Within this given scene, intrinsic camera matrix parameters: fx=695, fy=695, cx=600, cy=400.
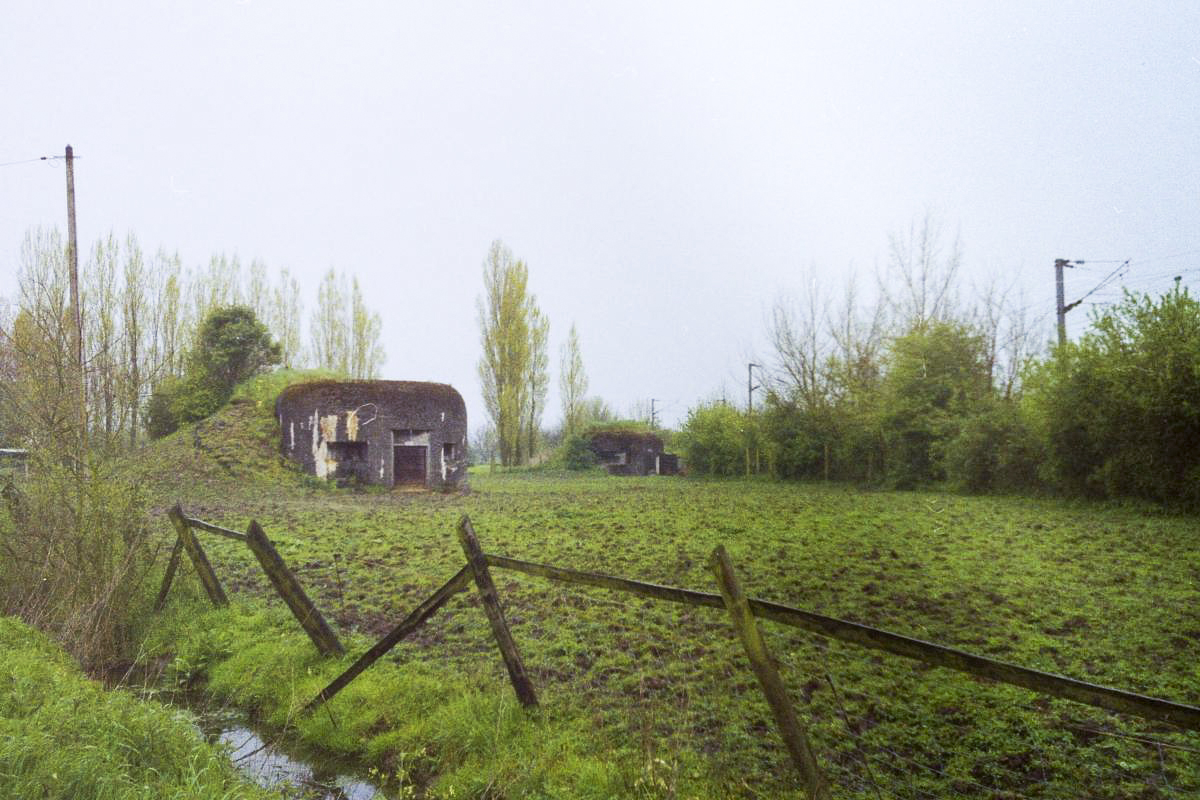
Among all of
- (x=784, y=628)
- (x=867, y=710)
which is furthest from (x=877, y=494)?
(x=867, y=710)

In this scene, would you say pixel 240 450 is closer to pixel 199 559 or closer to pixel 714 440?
pixel 199 559

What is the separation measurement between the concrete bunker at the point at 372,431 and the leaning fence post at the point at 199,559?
1249 cm

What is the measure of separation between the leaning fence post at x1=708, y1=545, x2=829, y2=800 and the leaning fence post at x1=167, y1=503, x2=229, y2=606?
551 cm

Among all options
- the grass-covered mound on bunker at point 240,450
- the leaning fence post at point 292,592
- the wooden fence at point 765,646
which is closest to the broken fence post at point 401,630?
the wooden fence at point 765,646

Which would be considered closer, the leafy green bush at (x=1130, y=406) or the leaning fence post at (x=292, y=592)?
the leaning fence post at (x=292, y=592)

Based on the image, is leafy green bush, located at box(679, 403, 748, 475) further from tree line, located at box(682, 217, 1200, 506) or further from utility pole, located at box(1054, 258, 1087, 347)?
utility pole, located at box(1054, 258, 1087, 347)

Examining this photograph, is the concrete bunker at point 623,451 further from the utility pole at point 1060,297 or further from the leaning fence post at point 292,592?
the leaning fence post at point 292,592

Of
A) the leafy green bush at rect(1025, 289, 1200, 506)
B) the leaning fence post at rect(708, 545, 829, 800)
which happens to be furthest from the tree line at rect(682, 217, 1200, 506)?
the leaning fence post at rect(708, 545, 829, 800)

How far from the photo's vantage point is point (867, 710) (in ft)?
13.0

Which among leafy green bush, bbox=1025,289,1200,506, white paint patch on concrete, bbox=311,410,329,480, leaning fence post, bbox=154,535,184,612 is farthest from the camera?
white paint patch on concrete, bbox=311,410,329,480

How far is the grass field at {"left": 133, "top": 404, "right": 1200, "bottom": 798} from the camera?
334 centimetres

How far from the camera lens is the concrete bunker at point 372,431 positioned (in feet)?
61.7

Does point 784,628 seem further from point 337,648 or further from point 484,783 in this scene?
point 337,648

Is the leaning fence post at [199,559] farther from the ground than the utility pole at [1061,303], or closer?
closer
